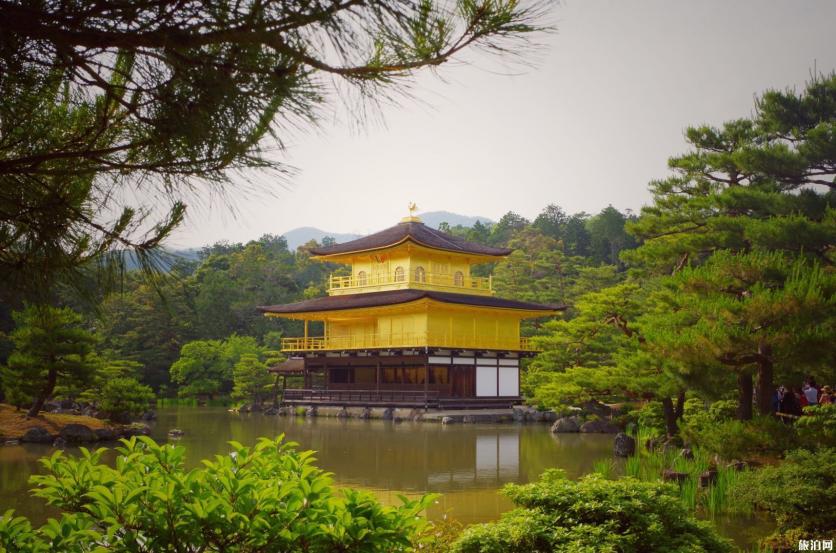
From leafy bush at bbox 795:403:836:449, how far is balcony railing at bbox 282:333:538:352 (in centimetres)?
1869

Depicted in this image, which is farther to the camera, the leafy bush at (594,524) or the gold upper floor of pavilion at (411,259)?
the gold upper floor of pavilion at (411,259)

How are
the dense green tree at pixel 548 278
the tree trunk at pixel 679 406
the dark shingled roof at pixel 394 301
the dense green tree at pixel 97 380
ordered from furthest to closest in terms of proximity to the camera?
the dense green tree at pixel 548 278 → the dark shingled roof at pixel 394 301 → the dense green tree at pixel 97 380 → the tree trunk at pixel 679 406

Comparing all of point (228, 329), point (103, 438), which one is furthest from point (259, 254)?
point (103, 438)

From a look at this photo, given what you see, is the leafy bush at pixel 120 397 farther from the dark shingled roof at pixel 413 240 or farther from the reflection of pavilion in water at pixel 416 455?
the dark shingled roof at pixel 413 240

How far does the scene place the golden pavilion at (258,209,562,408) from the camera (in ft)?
90.4

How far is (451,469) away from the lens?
12.0 meters

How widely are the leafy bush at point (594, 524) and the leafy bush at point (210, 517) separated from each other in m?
1.06

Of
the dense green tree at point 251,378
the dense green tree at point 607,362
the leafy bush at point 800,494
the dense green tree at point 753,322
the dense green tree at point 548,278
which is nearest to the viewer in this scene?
the leafy bush at point 800,494

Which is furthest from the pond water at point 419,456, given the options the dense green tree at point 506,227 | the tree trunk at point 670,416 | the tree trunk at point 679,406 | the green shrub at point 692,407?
the dense green tree at point 506,227

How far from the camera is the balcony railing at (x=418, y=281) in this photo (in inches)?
1192

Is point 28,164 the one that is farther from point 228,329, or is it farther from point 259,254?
point 259,254

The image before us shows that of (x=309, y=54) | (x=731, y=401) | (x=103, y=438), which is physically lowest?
(x=103, y=438)

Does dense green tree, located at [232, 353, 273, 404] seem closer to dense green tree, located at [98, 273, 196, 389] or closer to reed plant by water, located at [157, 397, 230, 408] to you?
reed plant by water, located at [157, 397, 230, 408]

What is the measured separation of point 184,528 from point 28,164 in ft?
6.90
